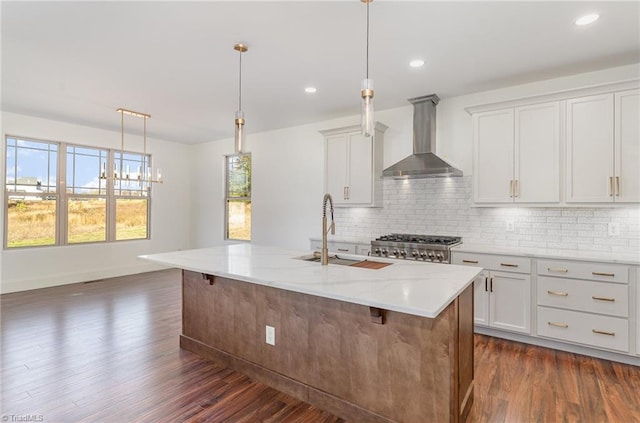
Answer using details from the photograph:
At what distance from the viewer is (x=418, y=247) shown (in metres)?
3.71

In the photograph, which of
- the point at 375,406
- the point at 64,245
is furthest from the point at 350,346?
the point at 64,245

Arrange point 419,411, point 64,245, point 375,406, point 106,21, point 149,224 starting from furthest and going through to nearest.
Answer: point 149,224
point 64,245
point 106,21
point 375,406
point 419,411

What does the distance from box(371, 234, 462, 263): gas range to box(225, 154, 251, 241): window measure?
3.27 m

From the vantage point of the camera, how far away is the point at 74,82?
3.71 meters

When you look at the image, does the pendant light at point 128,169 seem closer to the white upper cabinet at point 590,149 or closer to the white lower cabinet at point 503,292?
the white lower cabinet at point 503,292

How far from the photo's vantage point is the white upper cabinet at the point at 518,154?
3.31 meters

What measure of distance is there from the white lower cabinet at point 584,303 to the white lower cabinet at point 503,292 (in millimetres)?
118

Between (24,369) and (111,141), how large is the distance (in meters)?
4.53

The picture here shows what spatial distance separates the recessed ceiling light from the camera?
2389 millimetres

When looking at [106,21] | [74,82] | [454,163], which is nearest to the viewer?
[106,21]

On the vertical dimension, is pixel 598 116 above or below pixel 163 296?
above

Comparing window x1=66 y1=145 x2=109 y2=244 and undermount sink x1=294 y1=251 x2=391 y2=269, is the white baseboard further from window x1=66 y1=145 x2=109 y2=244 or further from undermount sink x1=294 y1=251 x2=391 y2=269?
undermount sink x1=294 y1=251 x2=391 y2=269

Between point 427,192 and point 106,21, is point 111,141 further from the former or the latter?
point 427,192

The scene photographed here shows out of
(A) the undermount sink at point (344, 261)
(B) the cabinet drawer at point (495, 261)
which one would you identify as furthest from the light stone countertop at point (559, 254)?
(A) the undermount sink at point (344, 261)
